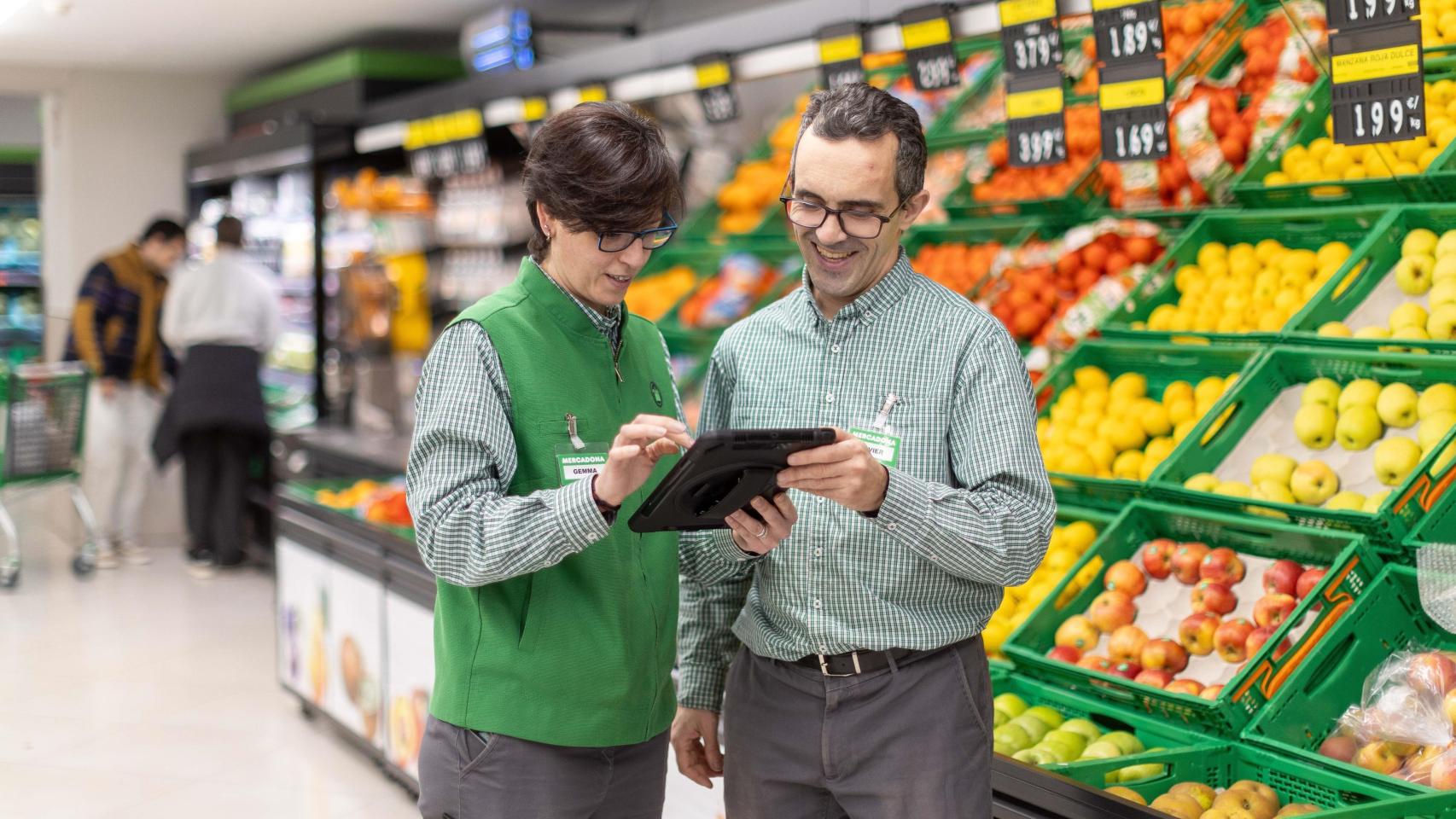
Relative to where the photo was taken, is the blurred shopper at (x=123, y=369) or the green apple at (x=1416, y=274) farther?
the blurred shopper at (x=123, y=369)

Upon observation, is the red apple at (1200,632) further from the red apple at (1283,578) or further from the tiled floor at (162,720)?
the tiled floor at (162,720)

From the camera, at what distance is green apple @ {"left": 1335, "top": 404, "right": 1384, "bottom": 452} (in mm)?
→ 2842

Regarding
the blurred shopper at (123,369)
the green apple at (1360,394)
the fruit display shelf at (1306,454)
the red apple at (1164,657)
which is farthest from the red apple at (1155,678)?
the blurred shopper at (123,369)

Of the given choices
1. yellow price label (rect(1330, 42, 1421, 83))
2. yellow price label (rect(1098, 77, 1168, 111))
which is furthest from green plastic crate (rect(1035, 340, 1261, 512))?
yellow price label (rect(1330, 42, 1421, 83))

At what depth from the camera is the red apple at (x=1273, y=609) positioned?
265cm

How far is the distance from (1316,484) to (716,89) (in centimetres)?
304

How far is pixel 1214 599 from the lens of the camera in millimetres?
2785

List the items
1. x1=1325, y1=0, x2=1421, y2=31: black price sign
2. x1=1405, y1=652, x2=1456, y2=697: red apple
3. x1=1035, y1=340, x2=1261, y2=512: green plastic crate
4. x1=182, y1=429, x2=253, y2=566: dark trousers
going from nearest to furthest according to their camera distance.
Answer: x1=1405, y1=652, x2=1456, y2=697: red apple, x1=1325, y1=0, x2=1421, y2=31: black price sign, x1=1035, y1=340, x2=1261, y2=512: green plastic crate, x1=182, y1=429, x2=253, y2=566: dark trousers

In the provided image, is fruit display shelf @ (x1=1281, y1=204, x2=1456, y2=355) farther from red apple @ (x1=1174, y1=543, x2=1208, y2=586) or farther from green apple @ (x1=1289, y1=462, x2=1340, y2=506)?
red apple @ (x1=1174, y1=543, x2=1208, y2=586)

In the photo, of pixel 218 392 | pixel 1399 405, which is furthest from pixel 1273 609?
pixel 218 392

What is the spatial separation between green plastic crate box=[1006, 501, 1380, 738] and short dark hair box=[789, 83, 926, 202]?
3.88 feet

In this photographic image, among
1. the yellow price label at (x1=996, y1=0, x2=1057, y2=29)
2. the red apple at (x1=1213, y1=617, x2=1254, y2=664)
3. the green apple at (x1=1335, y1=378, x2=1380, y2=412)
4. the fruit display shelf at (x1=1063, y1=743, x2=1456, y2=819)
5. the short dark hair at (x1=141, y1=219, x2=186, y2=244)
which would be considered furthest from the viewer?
the short dark hair at (x1=141, y1=219, x2=186, y2=244)

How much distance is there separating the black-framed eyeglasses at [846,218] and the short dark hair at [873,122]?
0.17ft

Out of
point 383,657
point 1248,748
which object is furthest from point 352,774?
point 1248,748
